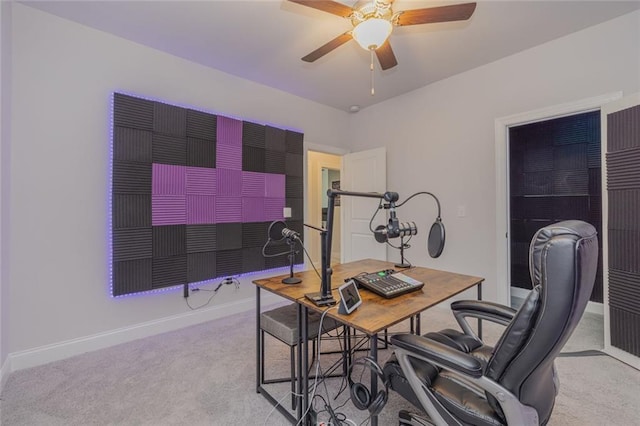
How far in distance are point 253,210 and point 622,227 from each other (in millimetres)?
3393

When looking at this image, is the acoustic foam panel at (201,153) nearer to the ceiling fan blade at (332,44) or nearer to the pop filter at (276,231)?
the ceiling fan blade at (332,44)

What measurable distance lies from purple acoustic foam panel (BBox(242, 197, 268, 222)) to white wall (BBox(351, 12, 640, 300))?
1.86 metres

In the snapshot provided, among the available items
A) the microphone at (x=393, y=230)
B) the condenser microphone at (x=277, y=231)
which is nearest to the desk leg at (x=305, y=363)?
the condenser microphone at (x=277, y=231)

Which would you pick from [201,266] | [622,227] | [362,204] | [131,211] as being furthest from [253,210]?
[622,227]

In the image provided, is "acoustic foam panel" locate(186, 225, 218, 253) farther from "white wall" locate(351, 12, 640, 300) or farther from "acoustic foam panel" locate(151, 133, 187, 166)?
"white wall" locate(351, 12, 640, 300)

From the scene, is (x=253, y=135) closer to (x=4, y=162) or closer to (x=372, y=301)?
(x=4, y=162)

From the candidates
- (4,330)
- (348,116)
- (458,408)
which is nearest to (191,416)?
(458,408)

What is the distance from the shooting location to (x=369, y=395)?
1.19 metres

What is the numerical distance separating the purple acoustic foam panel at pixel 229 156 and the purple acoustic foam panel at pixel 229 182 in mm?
58

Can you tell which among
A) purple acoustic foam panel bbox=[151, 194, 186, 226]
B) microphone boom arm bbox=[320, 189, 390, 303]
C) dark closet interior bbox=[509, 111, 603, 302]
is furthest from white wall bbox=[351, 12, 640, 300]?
purple acoustic foam panel bbox=[151, 194, 186, 226]

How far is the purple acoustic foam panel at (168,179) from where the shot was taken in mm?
2709

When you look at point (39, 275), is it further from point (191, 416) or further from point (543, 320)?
point (543, 320)

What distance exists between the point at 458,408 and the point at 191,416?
1464 millimetres

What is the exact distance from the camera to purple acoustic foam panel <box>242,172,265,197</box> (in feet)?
11.0
